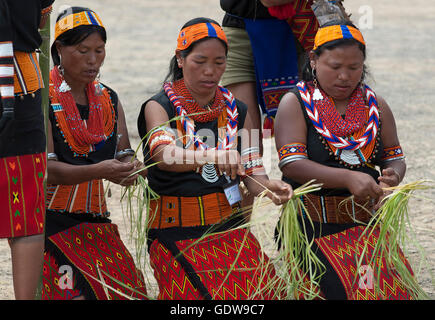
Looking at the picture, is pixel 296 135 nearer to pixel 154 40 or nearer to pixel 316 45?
pixel 316 45

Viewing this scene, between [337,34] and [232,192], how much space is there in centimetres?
93

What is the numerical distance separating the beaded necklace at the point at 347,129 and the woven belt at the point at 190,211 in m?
0.60

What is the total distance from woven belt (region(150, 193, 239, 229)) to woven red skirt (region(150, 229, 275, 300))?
97 mm

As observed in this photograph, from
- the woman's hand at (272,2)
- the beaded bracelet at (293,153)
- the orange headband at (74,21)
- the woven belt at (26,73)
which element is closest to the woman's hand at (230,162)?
the beaded bracelet at (293,153)

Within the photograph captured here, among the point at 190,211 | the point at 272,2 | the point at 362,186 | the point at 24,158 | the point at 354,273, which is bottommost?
the point at 354,273

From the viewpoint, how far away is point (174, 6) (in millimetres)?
18891

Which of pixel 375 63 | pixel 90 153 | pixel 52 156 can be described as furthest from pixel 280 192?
pixel 375 63

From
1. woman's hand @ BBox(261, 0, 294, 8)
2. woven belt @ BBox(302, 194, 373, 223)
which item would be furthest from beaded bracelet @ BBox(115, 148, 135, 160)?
→ woman's hand @ BBox(261, 0, 294, 8)

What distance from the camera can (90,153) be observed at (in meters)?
3.71

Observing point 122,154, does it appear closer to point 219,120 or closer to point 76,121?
point 76,121

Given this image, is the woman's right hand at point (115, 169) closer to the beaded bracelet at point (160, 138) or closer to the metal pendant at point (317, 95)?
the beaded bracelet at point (160, 138)

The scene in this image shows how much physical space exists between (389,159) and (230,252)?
0.97m

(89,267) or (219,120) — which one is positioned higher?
(219,120)

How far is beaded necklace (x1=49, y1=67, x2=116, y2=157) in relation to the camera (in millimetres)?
3631
